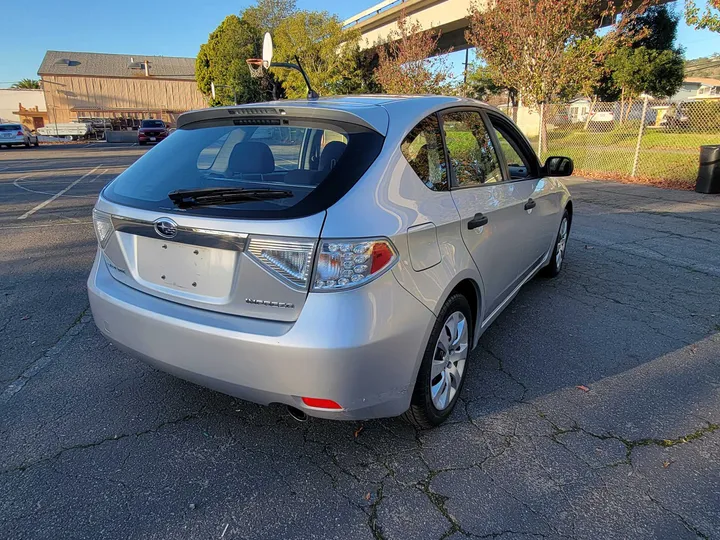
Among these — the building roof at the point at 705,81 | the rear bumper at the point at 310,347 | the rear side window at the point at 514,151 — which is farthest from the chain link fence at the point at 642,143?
the building roof at the point at 705,81

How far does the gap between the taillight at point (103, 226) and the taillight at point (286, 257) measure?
98 cm

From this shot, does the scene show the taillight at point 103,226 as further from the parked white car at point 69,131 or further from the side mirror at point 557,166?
the parked white car at point 69,131

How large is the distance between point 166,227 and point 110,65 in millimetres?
77586

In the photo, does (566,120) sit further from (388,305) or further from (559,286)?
(388,305)

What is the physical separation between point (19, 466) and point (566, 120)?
24106mm

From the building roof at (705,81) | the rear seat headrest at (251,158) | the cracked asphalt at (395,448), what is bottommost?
the cracked asphalt at (395,448)

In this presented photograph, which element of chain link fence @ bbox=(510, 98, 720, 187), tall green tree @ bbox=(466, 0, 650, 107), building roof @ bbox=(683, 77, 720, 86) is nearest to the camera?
tall green tree @ bbox=(466, 0, 650, 107)

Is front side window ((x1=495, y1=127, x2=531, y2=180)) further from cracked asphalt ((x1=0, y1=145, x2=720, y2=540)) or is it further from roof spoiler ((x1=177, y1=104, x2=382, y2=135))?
roof spoiler ((x1=177, y1=104, x2=382, y2=135))

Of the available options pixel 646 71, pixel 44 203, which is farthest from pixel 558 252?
pixel 646 71

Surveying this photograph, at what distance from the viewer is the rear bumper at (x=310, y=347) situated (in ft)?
6.45

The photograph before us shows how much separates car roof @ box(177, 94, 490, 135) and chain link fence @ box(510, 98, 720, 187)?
36.6ft

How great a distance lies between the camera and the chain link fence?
12766mm

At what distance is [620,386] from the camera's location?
3.12 meters

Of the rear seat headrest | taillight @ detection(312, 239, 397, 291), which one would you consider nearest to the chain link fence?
the rear seat headrest
